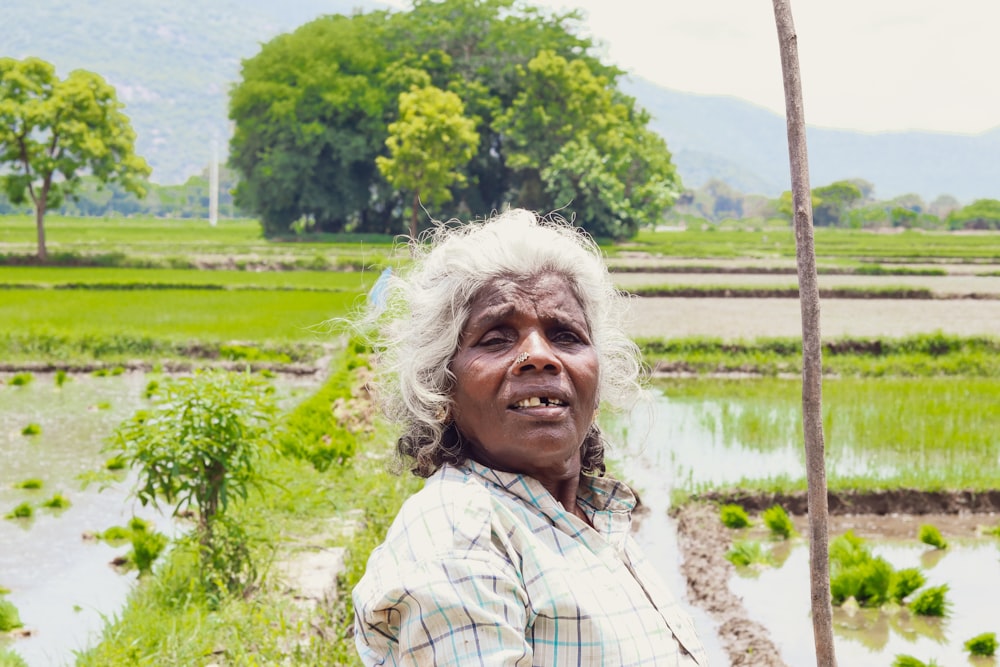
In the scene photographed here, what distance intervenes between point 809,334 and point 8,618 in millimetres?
3140

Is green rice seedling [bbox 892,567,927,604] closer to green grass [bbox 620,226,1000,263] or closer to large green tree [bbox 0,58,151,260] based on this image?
green grass [bbox 620,226,1000,263]

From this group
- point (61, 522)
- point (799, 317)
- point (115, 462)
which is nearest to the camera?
point (115, 462)

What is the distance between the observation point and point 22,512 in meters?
5.39

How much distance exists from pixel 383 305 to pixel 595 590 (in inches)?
22.5

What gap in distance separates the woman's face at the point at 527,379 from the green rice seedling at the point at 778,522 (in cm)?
408

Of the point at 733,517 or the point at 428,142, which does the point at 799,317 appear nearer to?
the point at 733,517

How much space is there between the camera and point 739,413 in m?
8.27

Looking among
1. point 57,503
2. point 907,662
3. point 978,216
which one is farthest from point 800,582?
point 978,216

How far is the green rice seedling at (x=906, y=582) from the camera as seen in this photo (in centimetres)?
418

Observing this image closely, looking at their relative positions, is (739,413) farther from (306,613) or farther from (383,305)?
(383,305)

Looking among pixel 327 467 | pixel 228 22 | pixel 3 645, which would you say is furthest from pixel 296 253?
pixel 228 22

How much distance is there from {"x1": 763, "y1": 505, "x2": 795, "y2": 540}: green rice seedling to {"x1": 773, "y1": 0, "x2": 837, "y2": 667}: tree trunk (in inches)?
137

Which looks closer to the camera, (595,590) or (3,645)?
(595,590)

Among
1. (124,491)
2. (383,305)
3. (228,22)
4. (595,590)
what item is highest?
(228,22)
